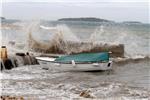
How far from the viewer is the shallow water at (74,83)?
1816 centimetres

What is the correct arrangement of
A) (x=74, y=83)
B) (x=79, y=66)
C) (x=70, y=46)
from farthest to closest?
(x=70, y=46)
(x=79, y=66)
(x=74, y=83)

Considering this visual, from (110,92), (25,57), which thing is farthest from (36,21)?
(110,92)

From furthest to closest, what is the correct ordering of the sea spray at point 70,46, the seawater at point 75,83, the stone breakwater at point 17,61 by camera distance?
the sea spray at point 70,46
the stone breakwater at point 17,61
the seawater at point 75,83

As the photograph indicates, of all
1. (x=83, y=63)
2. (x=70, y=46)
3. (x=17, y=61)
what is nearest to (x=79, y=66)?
(x=83, y=63)

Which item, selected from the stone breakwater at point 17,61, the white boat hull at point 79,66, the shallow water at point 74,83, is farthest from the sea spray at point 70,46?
the white boat hull at point 79,66

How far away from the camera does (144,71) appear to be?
3022 centimetres

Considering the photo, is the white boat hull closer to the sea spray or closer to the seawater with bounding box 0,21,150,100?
the seawater with bounding box 0,21,150,100

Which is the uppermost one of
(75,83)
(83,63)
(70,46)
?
(75,83)

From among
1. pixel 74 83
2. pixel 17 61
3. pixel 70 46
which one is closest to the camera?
pixel 74 83

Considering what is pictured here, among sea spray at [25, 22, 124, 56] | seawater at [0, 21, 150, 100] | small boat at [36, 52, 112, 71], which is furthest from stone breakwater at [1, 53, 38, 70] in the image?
sea spray at [25, 22, 124, 56]

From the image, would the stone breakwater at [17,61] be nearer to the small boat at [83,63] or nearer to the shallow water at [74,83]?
the shallow water at [74,83]

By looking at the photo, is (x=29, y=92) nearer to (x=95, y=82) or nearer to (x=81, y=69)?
(x=95, y=82)

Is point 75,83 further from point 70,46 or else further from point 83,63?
point 70,46

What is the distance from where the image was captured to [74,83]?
22.5 m
